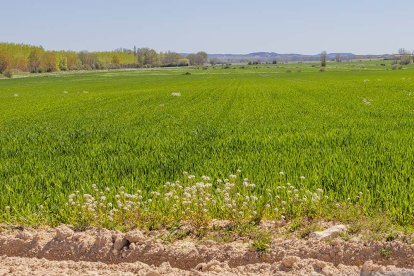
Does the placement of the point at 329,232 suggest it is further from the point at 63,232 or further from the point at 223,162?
the point at 223,162

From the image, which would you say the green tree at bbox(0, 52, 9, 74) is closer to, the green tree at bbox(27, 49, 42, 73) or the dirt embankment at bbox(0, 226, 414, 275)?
the green tree at bbox(27, 49, 42, 73)

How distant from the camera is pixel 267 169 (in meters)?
10.3

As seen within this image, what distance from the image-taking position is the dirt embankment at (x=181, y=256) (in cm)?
552

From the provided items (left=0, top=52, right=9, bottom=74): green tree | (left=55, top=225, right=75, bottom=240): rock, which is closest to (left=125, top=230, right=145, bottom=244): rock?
(left=55, top=225, right=75, bottom=240): rock

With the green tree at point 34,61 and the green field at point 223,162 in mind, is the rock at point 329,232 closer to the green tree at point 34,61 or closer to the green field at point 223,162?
the green field at point 223,162

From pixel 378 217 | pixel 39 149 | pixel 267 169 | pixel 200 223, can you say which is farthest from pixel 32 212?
pixel 39 149

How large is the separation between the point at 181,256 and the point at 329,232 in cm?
210

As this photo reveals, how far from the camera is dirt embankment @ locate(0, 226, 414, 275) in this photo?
5520mm

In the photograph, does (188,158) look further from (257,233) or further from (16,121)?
(16,121)

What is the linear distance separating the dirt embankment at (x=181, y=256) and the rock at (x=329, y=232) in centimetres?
20

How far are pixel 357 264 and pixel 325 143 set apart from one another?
8.78 meters

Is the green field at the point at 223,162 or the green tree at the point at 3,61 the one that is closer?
the green field at the point at 223,162

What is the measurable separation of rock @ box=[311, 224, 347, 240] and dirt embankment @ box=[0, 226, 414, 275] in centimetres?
20

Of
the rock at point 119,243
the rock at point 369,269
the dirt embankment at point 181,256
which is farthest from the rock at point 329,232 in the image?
the rock at point 119,243
